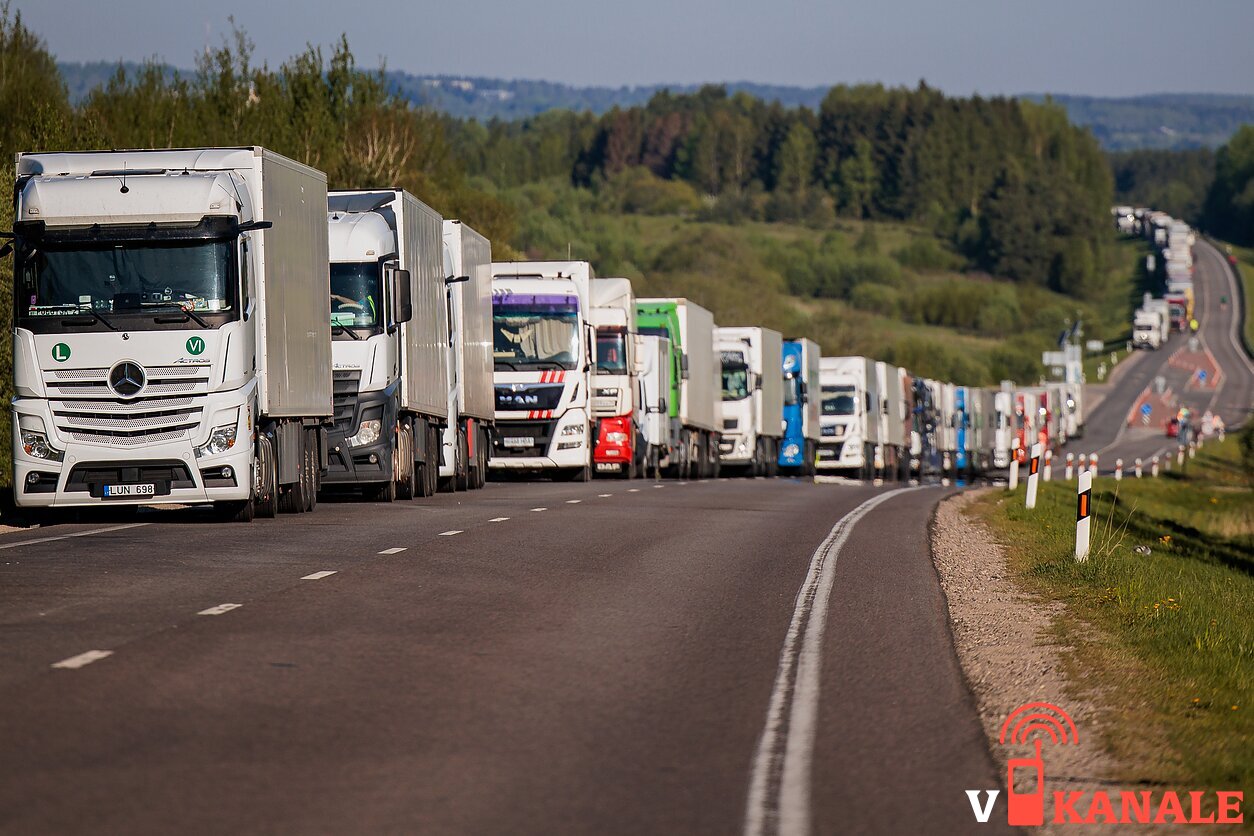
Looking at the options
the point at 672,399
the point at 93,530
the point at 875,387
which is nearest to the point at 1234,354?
the point at 875,387

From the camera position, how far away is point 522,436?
3275cm

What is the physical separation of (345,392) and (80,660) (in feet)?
44.9

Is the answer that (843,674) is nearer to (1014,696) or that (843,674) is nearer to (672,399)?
(1014,696)

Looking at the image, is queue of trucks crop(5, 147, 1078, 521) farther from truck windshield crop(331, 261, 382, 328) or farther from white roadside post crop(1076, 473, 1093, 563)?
white roadside post crop(1076, 473, 1093, 563)

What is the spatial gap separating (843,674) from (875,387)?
43940mm

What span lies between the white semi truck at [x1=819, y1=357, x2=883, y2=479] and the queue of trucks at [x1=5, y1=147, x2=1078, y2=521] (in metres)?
14.1

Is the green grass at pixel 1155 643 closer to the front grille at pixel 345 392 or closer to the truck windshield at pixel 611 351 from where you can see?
the front grille at pixel 345 392

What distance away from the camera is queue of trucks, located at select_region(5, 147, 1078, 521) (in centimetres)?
1781

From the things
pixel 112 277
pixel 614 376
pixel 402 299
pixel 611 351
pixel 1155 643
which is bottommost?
pixel 1155 643

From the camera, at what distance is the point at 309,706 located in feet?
27.4

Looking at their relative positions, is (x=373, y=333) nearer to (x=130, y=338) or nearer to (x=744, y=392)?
(x=130, y=338)

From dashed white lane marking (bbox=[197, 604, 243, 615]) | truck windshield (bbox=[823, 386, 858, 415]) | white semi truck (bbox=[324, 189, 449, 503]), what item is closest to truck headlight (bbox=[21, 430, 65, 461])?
white semi truck (bbox=[324, 189, 449, 503])

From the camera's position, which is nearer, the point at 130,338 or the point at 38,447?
the point at 130,338

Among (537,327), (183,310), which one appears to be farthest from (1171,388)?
(183,310)
